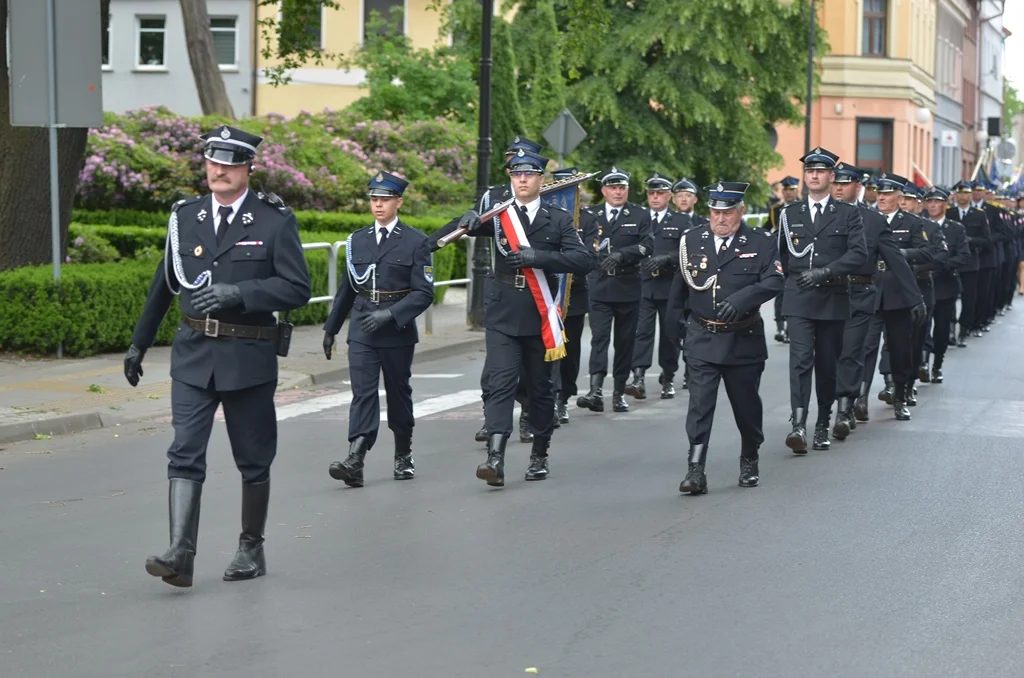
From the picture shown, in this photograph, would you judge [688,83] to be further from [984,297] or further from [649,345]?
[649,345]

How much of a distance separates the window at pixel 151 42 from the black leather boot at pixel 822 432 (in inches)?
1620

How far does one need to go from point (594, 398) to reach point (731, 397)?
371cm

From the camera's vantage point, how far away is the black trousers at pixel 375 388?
9.92 meters

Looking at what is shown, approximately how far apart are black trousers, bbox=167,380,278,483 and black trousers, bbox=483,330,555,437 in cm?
257

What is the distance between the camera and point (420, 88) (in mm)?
→ 37125

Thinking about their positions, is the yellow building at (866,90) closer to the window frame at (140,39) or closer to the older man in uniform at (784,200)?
the window frame at (140,39)

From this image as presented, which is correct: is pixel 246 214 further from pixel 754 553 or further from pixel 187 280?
pixel 754 553

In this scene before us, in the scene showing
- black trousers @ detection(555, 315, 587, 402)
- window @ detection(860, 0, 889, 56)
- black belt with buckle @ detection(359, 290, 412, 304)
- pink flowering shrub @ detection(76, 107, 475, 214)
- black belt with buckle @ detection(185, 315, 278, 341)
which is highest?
window @ detection(860, 0, 889, 56)

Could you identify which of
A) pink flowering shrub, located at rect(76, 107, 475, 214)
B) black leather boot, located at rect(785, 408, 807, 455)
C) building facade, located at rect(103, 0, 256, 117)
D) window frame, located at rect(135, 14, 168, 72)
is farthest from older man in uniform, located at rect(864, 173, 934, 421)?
window frame, located at rect(135, 14, 168, 72)

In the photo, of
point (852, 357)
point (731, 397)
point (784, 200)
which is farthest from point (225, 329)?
point (784, 200)

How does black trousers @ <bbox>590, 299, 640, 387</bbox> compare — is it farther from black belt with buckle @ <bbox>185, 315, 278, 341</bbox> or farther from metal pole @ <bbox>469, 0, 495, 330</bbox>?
black belt with buckle @ <bbox>185, 315, 278, 341</bbox>

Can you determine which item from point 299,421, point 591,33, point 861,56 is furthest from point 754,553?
point 861,56

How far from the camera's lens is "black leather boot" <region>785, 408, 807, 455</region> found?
443 inches

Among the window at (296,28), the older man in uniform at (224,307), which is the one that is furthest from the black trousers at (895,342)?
the window at (296,28)
